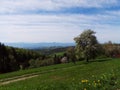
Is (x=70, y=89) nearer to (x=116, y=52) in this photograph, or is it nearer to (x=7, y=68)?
(x=7, y=68)

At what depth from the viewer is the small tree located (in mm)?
89750

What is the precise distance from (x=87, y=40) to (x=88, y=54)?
4.64 metres

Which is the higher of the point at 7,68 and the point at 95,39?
the point at 95,39

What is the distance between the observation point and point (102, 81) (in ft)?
53.7

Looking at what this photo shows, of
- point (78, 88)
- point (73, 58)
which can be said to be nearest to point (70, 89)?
point (78, 88)

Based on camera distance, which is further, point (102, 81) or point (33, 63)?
point (33, 63)

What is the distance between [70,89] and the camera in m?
14.2

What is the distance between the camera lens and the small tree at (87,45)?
89750mm

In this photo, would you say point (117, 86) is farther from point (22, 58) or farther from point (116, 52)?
point (22, 58)

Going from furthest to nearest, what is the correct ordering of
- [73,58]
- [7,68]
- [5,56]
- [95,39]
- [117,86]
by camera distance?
[5,56] → [7,68] → [95,39] → [73,58] → [117,86]

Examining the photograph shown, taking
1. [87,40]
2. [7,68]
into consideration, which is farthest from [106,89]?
[7,68]

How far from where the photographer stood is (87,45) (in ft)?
300

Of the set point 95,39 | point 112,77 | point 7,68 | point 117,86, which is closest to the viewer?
point 117,86

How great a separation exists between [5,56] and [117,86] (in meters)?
103
